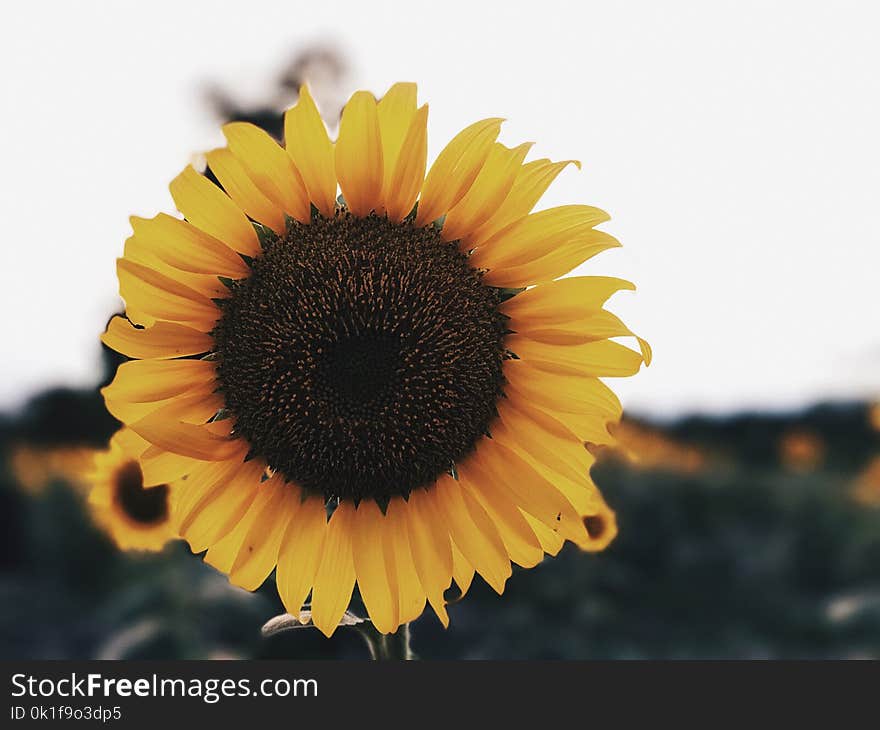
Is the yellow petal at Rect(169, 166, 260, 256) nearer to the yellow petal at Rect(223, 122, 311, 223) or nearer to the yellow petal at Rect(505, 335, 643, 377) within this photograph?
the yellow petal at Rect(223, 122, 311, 223)

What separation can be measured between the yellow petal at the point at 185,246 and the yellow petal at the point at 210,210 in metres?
0.02

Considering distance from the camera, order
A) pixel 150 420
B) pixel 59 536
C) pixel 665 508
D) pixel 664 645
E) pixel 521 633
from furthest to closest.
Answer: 1. pixel 665 508
2. pixel 59 536
3. pixel 664 645
4. pixel 521 633
5. pixel 150 420

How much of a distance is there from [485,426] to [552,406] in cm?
16

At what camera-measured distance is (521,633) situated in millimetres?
4891

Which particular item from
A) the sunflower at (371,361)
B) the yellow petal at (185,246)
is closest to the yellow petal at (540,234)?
the sunflower at (371,361)

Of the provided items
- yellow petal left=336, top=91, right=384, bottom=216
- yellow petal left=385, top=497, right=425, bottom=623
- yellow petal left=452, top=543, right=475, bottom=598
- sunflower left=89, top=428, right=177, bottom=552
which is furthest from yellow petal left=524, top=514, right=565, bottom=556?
sunflower left=89, top=428, right=177, bottom=552

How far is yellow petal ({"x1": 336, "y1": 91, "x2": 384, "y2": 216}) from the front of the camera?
1.54m

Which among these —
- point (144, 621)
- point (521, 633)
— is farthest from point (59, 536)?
point (521, 633)

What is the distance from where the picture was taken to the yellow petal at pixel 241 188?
157 cm

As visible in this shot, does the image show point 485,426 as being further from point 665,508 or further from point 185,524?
point 665,508

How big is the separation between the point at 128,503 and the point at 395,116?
173cm

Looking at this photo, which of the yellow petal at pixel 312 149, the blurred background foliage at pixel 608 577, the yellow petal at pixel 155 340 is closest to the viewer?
the yellow petal at pixel 312 149

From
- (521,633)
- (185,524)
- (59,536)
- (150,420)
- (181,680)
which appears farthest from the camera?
(59,536)

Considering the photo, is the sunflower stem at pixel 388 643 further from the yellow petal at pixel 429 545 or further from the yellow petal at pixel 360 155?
the yellow petal at pixel 360 155
